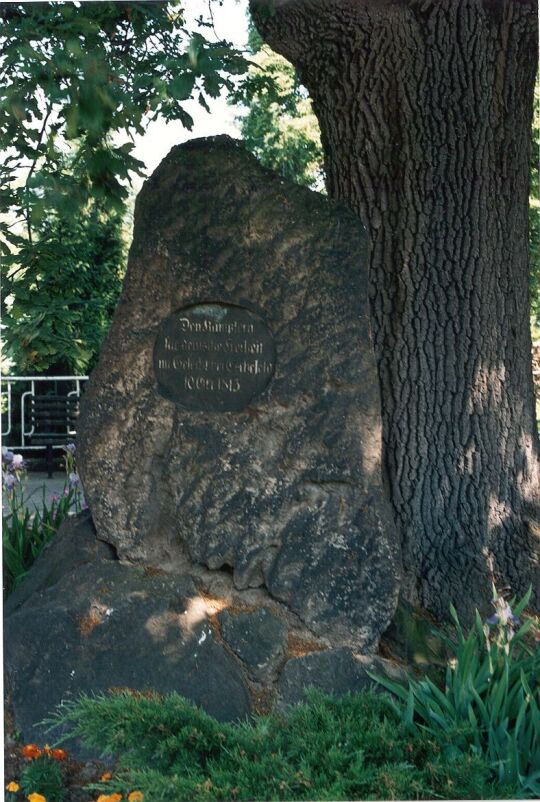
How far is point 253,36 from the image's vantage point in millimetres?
14609

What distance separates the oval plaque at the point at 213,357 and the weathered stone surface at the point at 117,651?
907 millimetres

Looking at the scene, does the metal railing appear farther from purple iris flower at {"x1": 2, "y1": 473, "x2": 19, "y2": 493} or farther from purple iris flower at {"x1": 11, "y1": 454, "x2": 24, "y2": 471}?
purple iris flower at {"x1": 11, "y1": 454, "x2": 24, "y2": 471}

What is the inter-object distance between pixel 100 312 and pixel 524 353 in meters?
7.83

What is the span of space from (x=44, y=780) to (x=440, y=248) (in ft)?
10.4

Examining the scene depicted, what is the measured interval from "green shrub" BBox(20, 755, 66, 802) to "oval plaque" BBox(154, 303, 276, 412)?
1683mm

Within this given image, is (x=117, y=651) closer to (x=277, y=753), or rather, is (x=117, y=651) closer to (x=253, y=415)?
(x=277, y=753)

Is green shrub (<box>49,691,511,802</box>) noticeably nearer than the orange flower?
Yes

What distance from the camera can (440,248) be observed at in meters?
4.84

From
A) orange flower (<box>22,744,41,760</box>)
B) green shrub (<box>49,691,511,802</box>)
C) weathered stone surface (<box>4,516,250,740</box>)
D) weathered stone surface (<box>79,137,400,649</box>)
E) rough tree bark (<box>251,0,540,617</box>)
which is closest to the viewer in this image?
green shrub (<box>49,691,511,802</box>)

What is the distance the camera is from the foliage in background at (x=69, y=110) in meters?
3.40

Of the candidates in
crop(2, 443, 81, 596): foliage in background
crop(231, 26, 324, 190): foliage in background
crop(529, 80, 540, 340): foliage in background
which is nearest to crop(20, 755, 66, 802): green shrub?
crop(2, 443, 81, 596): foliage in background

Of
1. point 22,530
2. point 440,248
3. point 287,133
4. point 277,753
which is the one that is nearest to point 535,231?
point 440,248

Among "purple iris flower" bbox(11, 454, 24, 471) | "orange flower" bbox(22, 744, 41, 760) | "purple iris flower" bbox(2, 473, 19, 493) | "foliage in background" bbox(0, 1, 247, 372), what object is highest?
"foliage in background" bbox(0, 1, 247, 372)

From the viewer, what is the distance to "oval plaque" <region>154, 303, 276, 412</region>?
4.33 metres
